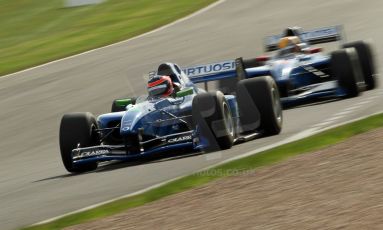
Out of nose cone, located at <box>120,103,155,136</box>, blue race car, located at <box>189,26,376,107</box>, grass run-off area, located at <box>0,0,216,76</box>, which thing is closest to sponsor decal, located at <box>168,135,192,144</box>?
nose cone, located at <box>120,103,155,136</box>

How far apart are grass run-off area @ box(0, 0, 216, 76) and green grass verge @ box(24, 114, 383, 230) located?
14766 mm

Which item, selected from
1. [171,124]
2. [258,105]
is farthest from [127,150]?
[258,105]

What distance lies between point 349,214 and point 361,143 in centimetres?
309

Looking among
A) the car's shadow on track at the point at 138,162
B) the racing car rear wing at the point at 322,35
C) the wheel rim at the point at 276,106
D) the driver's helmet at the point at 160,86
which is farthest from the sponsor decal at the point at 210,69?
the racing car rear wing at the point at 322,35

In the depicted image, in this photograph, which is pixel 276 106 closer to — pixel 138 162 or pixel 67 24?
pixel 138 162

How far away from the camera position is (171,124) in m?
11.6

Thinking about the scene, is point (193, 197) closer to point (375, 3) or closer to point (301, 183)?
point (301, 183)

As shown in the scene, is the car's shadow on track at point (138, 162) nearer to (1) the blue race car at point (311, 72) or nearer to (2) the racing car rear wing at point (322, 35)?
(1) the blue race car at point (311, 72)

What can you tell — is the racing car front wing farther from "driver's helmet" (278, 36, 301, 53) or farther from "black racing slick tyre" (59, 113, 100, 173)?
"driver's helmet" (278, 36, 301, 53)

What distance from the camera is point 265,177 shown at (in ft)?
28.2

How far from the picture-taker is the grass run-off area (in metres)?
26.1

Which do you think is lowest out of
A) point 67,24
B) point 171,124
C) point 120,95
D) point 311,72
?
point 120,95

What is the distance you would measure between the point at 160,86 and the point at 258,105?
4.30ft

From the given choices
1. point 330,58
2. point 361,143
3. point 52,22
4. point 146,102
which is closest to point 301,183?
point 361,143
